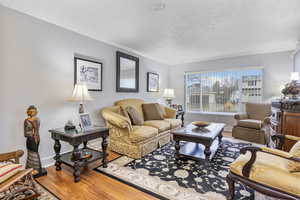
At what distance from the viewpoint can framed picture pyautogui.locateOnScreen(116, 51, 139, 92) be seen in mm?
3705

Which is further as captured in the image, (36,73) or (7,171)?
(36,73)

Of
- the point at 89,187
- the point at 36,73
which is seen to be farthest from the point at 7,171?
the point at 36,73

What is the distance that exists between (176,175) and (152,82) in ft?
10.8

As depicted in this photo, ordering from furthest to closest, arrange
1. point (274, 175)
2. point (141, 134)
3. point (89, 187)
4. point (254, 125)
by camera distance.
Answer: point (254, 125)
point (141, 134)
point (89, 187)
point (274, 175)

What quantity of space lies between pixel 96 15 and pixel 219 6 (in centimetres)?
183

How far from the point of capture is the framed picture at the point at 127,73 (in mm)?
3705

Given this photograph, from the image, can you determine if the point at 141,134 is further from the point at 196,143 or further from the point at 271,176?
the point at 271,176

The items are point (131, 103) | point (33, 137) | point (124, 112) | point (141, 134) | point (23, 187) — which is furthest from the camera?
point (131, 103)

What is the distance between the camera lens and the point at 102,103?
3.35m

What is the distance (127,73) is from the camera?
394 cm

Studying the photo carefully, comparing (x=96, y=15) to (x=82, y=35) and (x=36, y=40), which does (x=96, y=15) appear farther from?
(x=36, y=40)

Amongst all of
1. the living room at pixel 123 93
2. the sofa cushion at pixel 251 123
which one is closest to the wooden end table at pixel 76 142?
the living room at pixel 123 93

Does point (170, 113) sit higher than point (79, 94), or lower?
lower

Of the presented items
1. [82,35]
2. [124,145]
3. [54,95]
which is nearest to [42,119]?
[54,95]
